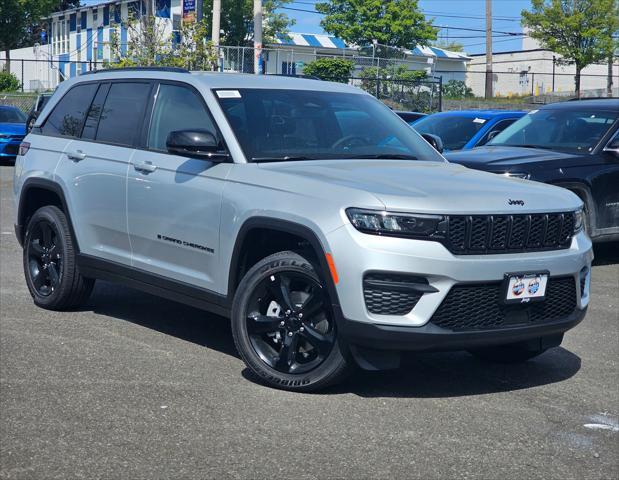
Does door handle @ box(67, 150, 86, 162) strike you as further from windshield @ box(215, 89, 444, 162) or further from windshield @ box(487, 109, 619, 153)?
windshield @ box(487, 109, 619, 153)

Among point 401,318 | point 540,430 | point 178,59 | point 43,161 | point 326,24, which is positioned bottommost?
point 540,430

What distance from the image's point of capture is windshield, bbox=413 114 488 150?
1395 cm

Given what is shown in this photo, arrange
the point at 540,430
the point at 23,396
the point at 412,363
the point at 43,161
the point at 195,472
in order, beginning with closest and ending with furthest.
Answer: the point at 195,472
the point at 540,430
the point at 23,396
the point at 412,363
the point at 43,161

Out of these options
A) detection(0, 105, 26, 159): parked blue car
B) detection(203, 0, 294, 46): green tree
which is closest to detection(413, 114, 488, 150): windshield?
detection(0, 105, 26, 159): parked blue car

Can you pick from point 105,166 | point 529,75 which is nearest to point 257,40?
point 105,166

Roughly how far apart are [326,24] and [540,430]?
6064 centimetres

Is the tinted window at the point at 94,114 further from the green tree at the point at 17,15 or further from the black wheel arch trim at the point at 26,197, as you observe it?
the green tree at the point at 17,15

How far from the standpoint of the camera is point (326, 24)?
6406cm

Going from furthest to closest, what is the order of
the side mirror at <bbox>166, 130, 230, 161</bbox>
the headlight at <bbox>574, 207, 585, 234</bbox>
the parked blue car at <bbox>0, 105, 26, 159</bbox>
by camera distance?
the parked blue car at <bbox>0, 105, 26, 159</bbox>
the side mirror at <bbox>166, 130, 230, 161</bbox>
the headlight at <bbox>574, 207, 585, 234</bbox>

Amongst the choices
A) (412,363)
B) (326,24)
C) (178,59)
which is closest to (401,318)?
(412,363)

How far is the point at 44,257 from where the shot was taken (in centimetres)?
789

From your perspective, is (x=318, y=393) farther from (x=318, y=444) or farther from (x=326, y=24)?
(x=326, y=24)

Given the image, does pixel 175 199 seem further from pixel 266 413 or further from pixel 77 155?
pixel 266 413

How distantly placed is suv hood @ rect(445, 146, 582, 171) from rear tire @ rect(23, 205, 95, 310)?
14.0 feet
